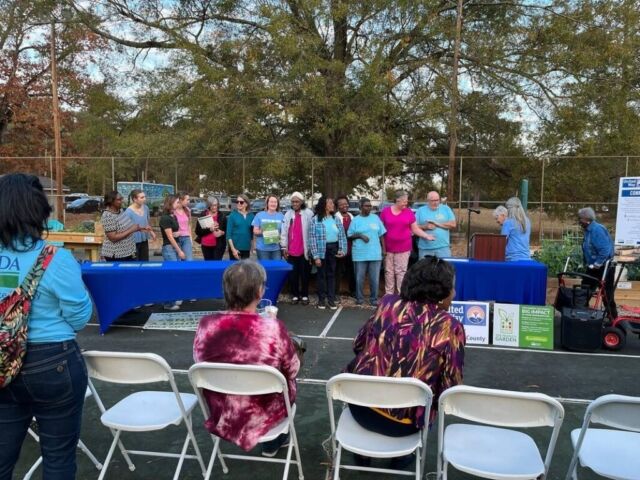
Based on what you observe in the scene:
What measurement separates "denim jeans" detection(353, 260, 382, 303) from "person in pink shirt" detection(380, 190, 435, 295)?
0.19m

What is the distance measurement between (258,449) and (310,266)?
415 centimetres

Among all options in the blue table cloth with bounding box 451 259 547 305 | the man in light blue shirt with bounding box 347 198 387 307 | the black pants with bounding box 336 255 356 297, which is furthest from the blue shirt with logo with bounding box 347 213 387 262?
the blue table cloth with bounding box 451 259 547 305

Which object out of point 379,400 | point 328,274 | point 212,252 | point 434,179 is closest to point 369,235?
point 328,274

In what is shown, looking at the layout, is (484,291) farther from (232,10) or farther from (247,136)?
(232,10)

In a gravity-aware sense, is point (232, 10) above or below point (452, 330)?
above

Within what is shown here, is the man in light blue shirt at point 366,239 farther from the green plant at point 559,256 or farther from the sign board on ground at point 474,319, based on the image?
the green plant at point 559,256

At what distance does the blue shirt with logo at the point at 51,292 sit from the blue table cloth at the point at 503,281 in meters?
4.67

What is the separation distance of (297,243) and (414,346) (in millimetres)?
4504

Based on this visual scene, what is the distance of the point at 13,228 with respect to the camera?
1823 mm

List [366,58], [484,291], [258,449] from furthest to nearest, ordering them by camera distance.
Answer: [366,58] → [484,291] → [258,449]

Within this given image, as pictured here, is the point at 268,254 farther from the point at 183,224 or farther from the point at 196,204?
the point at 196,204

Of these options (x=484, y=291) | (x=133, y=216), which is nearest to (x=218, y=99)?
(x=133, y=216)

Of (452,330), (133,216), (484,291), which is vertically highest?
(133,216)

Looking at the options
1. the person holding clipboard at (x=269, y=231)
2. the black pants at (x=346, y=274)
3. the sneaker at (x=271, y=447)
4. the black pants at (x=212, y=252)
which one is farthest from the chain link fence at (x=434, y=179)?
the sneaker at (x=271, y=447)
